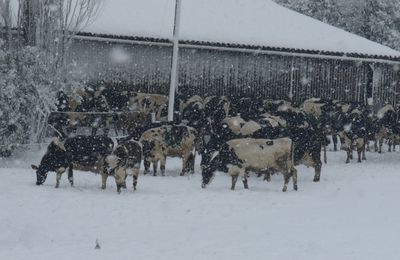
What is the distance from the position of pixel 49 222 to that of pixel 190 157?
216 inches

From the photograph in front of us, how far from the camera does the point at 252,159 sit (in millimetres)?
13391

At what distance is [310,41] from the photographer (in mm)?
25703

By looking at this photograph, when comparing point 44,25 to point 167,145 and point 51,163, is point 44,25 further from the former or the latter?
point 51,163

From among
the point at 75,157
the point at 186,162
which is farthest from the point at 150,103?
the point at 75,157

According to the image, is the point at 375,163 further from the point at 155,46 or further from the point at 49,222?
the point at 49,222

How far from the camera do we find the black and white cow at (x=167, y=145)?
14.9 m

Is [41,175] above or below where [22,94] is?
below

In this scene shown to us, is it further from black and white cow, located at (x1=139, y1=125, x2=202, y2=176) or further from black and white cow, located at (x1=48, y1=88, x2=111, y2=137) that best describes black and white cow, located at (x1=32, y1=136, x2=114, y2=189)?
black and white cow, located at (x1=48, y1=88, x2=111, y2=137)

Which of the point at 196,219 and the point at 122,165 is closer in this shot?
the point at 196,219

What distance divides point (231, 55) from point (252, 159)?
36.5ft

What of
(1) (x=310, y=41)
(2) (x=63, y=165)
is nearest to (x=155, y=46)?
(1) (x=310, y=41)

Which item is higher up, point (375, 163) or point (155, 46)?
point (155, 46)

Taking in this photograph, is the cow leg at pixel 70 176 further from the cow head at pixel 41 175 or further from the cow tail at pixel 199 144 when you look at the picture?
the cow tail at pixel 199 144

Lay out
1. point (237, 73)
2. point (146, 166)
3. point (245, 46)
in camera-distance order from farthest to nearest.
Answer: point (237, 73), point (245, 46), point (146, 166)
